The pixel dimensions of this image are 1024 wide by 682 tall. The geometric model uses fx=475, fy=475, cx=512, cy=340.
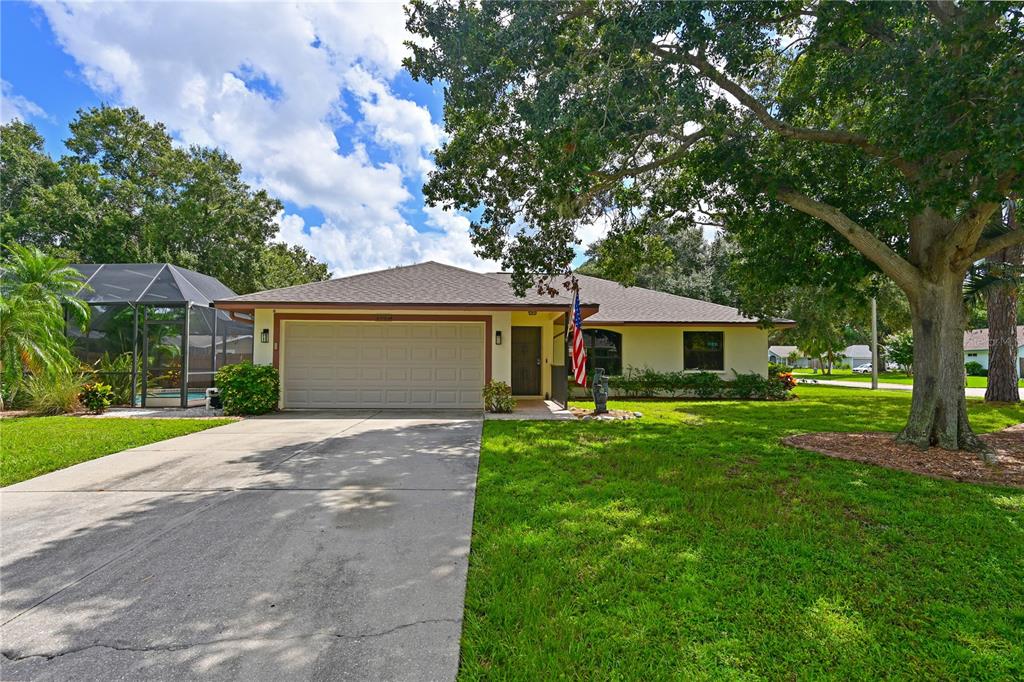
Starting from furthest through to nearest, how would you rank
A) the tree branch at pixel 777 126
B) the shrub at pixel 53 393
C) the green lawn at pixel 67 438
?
1. the shrub at pixel 53 393
2. the tree branch at pixel 777 126
3. the green lawn at pixel 67 438

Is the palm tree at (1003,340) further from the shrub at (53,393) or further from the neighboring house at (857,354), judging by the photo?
the neighboring house at (857,354)

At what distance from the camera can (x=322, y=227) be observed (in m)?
26.2

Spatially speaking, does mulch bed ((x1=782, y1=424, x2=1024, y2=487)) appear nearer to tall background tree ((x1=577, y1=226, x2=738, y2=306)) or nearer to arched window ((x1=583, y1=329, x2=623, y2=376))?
arched window ((x1=583, y1=329, x2=623, y2=376))

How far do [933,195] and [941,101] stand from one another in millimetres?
1145

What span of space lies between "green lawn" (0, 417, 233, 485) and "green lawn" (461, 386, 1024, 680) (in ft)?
18.7

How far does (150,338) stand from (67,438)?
18.5ft

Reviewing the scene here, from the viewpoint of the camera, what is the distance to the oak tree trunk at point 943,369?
23.8 feet

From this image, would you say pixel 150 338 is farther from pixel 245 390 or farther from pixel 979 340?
pixel 979 340

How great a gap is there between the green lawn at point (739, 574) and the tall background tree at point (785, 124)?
12.2 ft

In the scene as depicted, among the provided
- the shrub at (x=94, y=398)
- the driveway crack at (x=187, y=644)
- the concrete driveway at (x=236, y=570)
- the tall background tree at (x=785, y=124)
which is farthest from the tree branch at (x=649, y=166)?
the shrub at (x=94, y=398)

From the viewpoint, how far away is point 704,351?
55.0ft

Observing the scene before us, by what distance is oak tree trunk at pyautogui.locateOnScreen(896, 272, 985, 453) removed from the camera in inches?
285

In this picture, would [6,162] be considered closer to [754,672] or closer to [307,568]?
[307,568]

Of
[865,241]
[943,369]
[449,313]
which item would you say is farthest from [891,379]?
[449,313]
